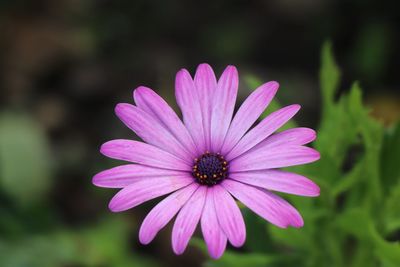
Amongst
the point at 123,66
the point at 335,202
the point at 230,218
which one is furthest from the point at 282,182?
the point at 123,66

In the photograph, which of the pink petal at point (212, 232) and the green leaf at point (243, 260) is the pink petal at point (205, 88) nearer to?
the pink petal at point (212, 232)

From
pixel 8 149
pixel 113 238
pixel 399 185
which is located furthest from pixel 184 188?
pixel 8 149

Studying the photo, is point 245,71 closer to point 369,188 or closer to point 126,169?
point 369,188

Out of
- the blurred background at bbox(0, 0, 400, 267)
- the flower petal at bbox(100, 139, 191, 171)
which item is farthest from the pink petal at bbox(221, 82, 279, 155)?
the blurred background at bbox(0, 0, 400, 267)

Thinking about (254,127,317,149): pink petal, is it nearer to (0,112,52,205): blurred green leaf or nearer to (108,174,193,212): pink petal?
(108,174,193,212): pink petal

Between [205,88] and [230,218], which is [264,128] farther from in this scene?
[230,218]

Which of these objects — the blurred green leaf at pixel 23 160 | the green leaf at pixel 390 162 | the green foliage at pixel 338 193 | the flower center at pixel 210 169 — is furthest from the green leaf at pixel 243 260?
the blurred green leaf at pixel 23 160
